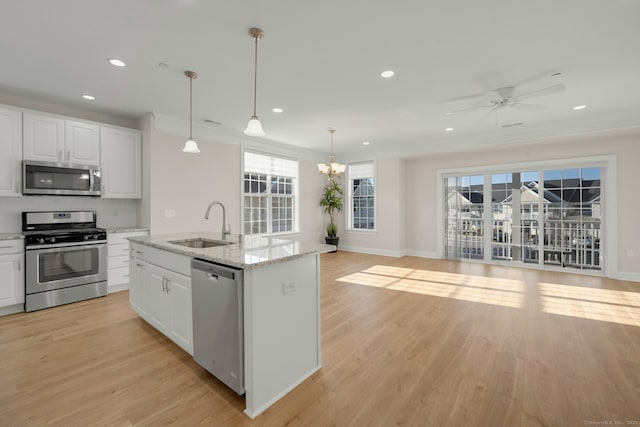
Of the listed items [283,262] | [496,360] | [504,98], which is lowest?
[496,360]

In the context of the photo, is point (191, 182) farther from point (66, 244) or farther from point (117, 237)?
point (66, 244)

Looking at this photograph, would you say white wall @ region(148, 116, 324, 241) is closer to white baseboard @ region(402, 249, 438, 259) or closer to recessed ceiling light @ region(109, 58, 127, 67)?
recessed ceiling light @ region(109, 58, 127, 67)

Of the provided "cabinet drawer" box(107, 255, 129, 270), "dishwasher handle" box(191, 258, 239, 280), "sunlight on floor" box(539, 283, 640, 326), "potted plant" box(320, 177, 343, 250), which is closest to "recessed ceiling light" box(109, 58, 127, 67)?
"dishwasher handle" box(191, 258, 239, 280)

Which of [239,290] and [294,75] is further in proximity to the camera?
[294,75]

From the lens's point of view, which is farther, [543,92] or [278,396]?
[543,92]

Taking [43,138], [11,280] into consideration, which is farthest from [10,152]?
[11,280]

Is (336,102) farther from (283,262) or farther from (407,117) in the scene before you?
(283,262)

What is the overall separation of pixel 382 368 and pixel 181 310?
5.68 ft

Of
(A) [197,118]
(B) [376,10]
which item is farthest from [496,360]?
(A) [197,118]

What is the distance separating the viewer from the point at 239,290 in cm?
170

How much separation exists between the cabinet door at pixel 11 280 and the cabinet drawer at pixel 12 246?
5 centimetres

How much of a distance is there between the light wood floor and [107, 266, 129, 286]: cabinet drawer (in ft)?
1.28

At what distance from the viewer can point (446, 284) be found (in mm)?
4555

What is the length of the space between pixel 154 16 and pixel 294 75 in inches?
56.3
